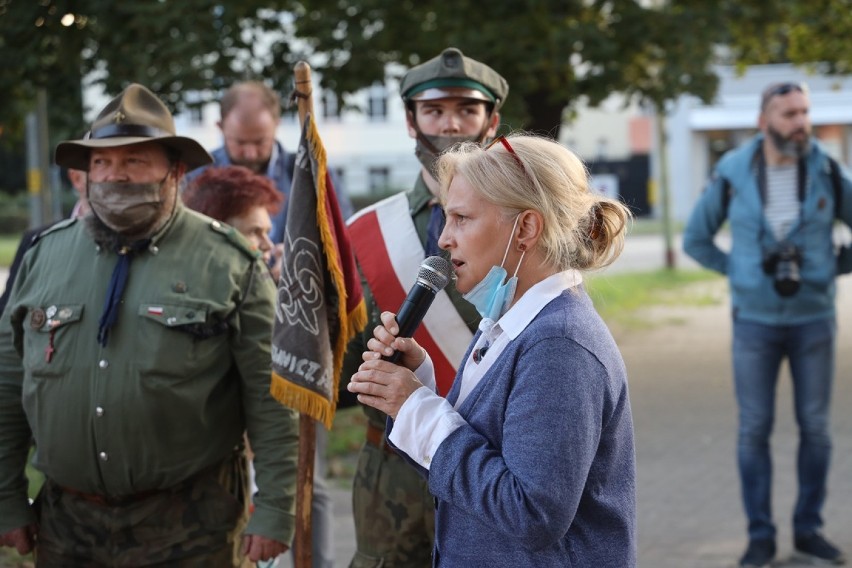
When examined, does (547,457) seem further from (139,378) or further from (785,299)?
(785,299)

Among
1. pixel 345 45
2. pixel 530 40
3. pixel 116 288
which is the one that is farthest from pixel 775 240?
pixel 345 45

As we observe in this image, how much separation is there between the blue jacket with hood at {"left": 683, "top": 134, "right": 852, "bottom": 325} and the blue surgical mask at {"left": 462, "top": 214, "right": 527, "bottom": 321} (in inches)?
149

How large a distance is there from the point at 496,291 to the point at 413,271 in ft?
4.67

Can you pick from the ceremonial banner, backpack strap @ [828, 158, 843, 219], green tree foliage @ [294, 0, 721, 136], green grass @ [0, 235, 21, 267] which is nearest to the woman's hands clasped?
the ceremonial banner

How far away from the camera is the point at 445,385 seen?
4074mm

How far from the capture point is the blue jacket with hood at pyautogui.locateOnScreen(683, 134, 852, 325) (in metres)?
6.20

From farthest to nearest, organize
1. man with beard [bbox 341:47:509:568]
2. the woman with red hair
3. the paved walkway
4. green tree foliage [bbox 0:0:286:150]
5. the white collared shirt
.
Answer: green tree foliage [bbox 0:0:286:150], the paved walkway, the woman with red hair, man with beard [bbox 341:47:509:568], the white collared shirt

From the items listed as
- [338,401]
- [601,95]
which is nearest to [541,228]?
[338,401]

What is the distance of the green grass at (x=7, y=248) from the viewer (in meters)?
29.2

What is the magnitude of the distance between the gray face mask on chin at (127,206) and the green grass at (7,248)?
21113 millimetres

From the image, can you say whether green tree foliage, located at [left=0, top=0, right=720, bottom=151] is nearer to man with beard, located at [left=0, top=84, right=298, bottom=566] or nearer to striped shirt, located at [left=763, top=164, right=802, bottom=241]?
striped shirt, located at [left=763, top=164, right=802, bottom=241]

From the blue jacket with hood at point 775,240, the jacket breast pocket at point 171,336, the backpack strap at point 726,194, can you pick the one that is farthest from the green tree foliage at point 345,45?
the jacket breast pocket at point 171,336

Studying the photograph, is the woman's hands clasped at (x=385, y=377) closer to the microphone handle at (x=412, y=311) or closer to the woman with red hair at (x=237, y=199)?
the microphone handle at (x=412, y=311)

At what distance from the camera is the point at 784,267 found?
6.17m
